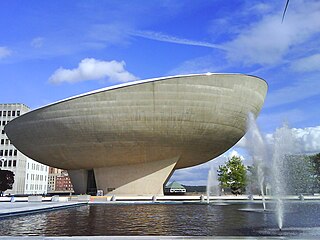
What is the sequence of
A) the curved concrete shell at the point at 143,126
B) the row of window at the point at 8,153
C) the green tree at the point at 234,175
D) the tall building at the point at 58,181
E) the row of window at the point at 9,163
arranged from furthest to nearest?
the tall building at the point at 58,181, the row of window at the point at 8,153, the row of window at the point at 9,163, the green tree at the point at 234,175, the curved concrete shell at the point at 143,126

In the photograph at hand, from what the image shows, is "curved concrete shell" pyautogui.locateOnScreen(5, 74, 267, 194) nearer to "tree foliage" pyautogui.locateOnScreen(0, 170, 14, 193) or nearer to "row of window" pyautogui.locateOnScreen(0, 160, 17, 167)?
"tree foliage" pyautogui.locateOnScreen(0, 170, 14, 193)

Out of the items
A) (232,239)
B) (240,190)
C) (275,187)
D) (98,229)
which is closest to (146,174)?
(240,190)

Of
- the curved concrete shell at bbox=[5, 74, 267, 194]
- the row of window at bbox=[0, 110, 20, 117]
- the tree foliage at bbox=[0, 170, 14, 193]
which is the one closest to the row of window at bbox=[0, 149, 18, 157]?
the row of window at bbox=[0, 110, 20, 117]

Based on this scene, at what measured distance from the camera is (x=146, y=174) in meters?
30.1

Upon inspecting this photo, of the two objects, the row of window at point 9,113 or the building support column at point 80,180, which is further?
the row of window at point 9,113

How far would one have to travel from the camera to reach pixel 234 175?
3897 centimetres

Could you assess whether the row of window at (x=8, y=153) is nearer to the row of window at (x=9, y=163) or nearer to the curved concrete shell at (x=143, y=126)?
the row of window at (x=9, y=163)

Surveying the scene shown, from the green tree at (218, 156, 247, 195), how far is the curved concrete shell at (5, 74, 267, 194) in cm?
843

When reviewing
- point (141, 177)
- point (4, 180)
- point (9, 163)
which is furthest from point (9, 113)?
point (141, 177)

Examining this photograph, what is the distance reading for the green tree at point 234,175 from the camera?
38.9 m

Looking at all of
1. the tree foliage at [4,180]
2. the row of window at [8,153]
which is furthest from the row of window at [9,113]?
the tree foliage at [4,180]

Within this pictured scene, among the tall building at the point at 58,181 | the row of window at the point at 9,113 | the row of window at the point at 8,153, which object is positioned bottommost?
the tall building at the point at 58,181

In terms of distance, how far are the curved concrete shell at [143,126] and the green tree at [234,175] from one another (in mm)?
8434

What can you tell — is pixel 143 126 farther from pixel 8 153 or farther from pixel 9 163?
pixel 8 153
